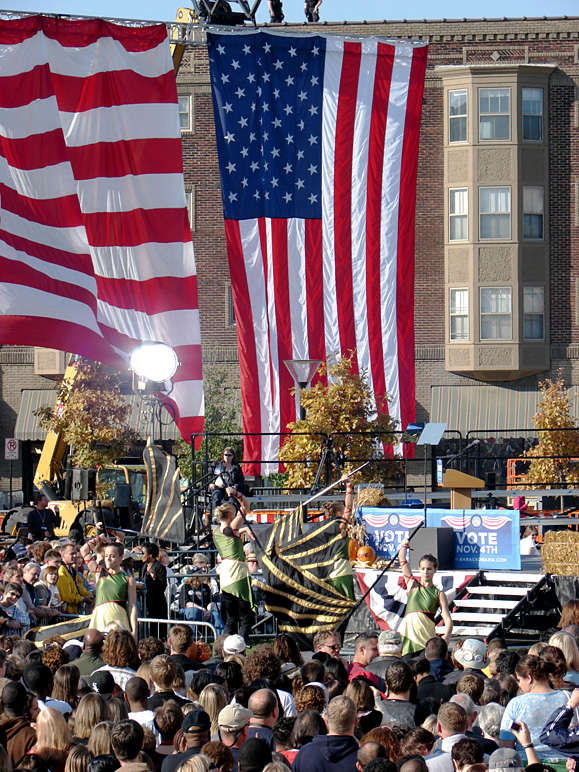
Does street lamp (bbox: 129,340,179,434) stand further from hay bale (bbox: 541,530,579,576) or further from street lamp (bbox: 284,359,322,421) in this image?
street lamp (bbox: 284,359,322,421)

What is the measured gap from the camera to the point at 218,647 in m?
9.27

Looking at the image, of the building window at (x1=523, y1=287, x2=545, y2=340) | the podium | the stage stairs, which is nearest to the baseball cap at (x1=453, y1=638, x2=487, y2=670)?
the stage stairs

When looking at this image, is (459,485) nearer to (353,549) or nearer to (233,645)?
(353,549)

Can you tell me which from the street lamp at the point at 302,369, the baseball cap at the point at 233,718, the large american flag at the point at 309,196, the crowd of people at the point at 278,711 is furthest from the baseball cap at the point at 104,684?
the large american flag at the point at 309,196

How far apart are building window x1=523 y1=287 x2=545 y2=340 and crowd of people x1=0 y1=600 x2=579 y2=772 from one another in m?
28.2

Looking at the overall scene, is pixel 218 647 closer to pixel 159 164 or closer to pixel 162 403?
pixel 162 403

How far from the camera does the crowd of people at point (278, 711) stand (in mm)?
5621

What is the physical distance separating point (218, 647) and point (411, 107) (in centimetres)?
1459

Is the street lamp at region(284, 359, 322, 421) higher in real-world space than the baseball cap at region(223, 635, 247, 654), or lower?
higher

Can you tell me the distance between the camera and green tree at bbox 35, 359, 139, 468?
26.0m

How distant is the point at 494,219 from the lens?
35844 millimetres

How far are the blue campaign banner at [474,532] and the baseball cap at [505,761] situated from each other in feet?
31.0

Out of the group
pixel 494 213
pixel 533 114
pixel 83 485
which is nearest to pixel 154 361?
pixel 83 485

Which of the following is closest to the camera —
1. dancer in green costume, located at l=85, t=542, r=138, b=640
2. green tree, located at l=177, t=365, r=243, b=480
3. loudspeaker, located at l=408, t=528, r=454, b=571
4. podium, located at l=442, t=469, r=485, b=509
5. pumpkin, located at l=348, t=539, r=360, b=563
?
dancer in green costume, located at l=85, t=542, r=138, b=640
